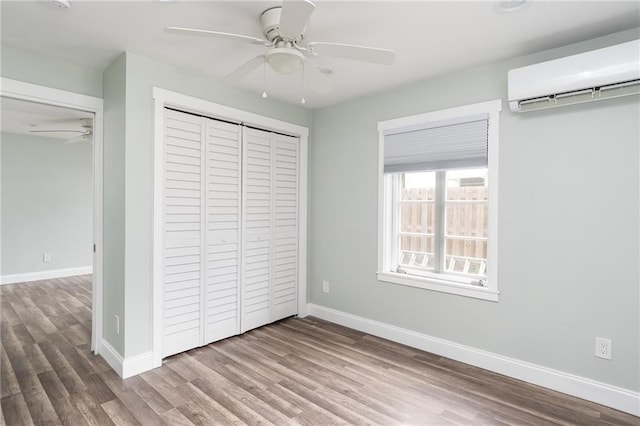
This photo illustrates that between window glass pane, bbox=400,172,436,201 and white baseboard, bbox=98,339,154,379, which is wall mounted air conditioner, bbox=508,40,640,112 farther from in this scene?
white baseboard, bbox=98,339,154,379

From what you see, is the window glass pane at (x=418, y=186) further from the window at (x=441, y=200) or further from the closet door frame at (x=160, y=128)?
the closet door frame at (x=160, y=128)

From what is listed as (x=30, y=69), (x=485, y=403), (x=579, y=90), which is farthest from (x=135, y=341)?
(x=579, y=90)

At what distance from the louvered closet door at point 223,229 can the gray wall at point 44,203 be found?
14.7ft

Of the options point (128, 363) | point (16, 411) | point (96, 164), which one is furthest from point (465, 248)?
point (16, 411)

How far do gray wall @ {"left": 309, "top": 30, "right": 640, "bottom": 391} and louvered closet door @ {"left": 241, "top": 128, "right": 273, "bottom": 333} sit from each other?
1.33m

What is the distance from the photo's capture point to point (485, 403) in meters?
2.30

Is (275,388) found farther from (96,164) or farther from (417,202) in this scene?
(96,164)

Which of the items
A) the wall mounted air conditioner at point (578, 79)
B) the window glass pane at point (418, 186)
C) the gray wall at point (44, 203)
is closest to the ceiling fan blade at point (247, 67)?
the wall mounted air conditioner at point (578, 79)

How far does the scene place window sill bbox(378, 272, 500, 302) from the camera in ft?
9.09

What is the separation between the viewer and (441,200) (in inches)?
128

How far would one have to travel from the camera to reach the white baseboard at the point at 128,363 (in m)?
2.61

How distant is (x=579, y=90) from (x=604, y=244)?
41.4 inches

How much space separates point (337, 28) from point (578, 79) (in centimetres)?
161

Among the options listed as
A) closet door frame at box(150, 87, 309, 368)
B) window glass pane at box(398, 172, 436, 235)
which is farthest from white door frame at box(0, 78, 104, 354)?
window glass pane at box(398, 172, 436, 235)
